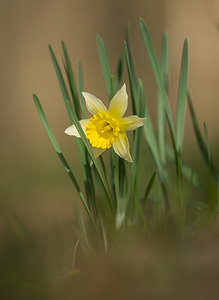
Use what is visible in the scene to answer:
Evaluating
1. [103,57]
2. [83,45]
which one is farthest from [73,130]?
[83,45]

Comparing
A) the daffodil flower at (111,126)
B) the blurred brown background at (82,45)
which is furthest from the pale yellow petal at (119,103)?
the blurred brown background at (82,45)

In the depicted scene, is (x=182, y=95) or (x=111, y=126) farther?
(x=182, y=95)

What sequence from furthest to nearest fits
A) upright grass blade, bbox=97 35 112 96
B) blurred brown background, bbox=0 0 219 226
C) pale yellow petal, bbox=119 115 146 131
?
blurred brown background, bbox=0 0 219 226 < upright grass blade, bbox=97 35 112 96 < pale yellow petal, bbox=119 115 146 131

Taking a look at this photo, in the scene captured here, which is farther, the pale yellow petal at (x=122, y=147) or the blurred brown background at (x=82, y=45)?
the blurred brown background at (x=82, y=45)

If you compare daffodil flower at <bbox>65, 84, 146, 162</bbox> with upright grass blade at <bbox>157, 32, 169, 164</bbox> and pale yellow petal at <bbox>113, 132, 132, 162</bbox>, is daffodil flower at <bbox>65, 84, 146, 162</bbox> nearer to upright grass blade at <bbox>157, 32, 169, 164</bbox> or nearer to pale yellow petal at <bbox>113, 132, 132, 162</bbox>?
pale yellow petal at <bbox>113, 132, 132, 162</bbox>

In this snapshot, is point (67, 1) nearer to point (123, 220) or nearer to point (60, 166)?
point (60, 166)

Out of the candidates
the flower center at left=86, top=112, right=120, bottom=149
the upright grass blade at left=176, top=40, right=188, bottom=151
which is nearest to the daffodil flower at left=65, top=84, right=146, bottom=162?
the flower center at left=86, top=112, right=120, bottom=149

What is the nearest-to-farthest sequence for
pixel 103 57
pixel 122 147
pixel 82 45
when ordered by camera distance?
pixel 122 147 < pixel 103 57 < pixel 82 45

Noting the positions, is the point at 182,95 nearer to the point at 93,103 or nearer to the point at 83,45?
the point at 93,103

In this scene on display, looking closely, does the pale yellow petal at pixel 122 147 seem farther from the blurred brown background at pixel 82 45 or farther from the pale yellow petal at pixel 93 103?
the blurred brown background at pixel 82 45
